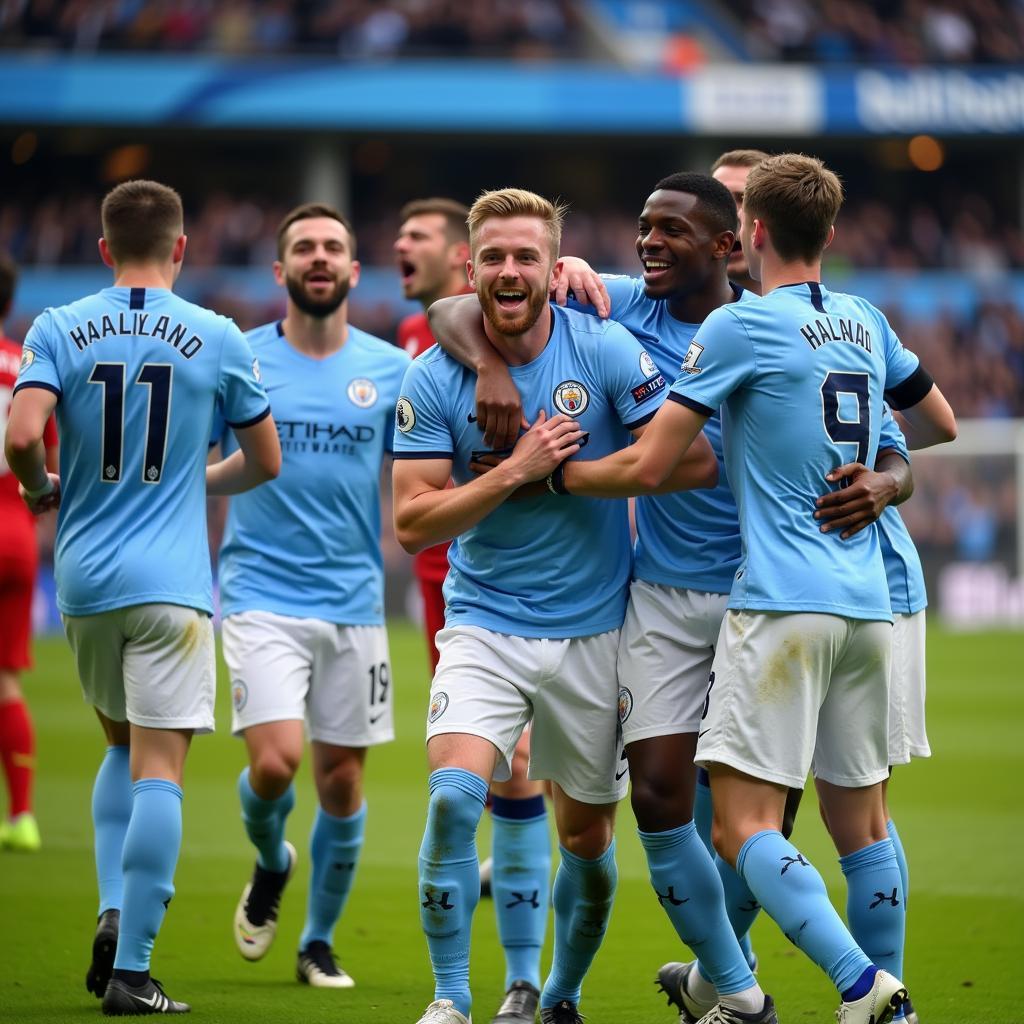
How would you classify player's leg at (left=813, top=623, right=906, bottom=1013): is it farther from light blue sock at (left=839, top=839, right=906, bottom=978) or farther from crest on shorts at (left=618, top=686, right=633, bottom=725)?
crest on shorts at (left=618, top=686, right=633, bottom=725)

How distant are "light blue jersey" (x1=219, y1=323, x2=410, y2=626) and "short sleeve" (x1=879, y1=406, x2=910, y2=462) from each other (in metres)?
2.10

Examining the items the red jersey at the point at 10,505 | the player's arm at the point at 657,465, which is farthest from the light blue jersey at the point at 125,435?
the red jersey at the point at 10,505

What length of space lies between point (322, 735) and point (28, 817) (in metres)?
2.78

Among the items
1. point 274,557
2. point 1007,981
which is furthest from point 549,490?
point 1007,981

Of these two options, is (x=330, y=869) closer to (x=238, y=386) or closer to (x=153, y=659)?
(x=153, y=659)

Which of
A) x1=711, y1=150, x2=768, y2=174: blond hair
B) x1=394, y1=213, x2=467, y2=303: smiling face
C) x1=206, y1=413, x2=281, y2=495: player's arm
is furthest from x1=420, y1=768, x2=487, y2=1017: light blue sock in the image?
x1=394, y1=213, x2=467, y2=303: smiling face

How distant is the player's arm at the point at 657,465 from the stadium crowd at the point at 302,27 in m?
25.2

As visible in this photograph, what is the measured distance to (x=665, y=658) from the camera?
4.53 m

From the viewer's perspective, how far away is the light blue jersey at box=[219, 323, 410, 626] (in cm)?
591

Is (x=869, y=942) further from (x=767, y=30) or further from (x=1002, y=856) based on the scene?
(x=767, y=30)

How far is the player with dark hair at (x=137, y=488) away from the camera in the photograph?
16.1 ft

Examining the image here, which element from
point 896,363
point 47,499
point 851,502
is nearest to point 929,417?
point 896,363

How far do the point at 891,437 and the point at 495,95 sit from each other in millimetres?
24825

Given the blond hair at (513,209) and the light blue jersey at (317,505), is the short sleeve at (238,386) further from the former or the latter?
the blond hair at (513,209)
